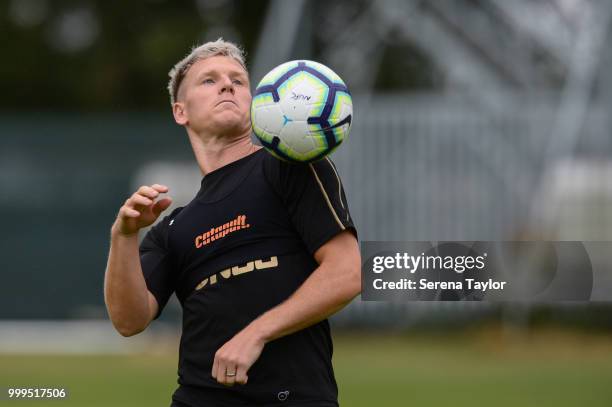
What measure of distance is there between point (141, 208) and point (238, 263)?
451 millimetres

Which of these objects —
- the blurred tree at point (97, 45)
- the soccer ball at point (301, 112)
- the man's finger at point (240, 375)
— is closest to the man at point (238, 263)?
the man's finger at point (240, 375)

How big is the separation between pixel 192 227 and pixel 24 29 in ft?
98.4

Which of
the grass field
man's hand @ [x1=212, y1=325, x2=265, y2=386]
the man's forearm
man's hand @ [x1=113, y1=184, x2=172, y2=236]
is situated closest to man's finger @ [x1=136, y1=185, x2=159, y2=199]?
man's hand @ [x1=113, y1=184, x2=172, y2=236]

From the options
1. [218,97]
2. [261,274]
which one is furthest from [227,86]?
[261,274]

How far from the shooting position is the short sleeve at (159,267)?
17.1 feet

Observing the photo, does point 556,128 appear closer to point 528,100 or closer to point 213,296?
point 528,100

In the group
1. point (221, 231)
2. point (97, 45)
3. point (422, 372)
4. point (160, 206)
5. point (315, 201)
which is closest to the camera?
point (315, 201)

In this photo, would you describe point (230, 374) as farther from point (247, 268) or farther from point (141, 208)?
point (141, 208)

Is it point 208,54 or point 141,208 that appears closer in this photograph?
point 141,208

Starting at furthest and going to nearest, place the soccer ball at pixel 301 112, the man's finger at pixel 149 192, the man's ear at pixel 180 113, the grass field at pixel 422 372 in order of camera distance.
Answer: the grass field at pixel 422 372, the man's ear at pixel 180 113, the man's finger at pixel 149 192, the soccer ball at pixel 301 112

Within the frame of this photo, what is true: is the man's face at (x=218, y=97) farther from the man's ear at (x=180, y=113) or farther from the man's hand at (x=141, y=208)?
the man's hand at (x=141, y=208)

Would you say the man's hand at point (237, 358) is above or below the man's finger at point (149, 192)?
below

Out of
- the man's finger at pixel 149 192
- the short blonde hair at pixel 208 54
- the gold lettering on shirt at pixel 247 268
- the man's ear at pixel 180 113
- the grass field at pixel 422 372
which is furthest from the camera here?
the grass field at pixel 422 372

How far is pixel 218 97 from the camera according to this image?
203 inches
